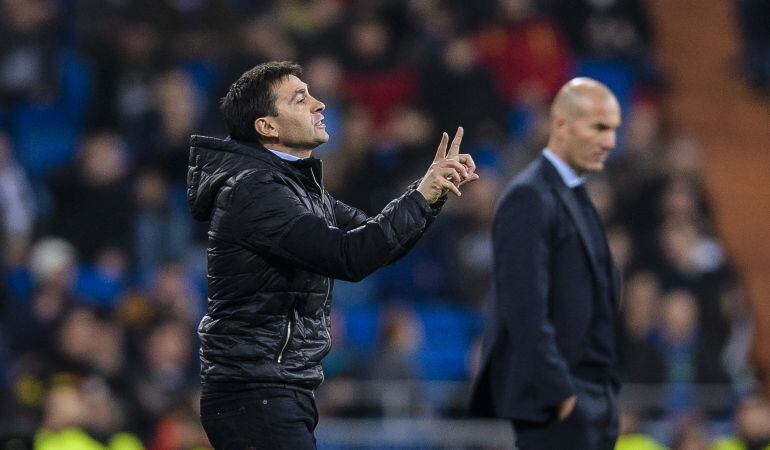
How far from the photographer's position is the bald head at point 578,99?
210 inches

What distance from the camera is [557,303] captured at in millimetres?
5113

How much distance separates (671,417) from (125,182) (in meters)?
3.94

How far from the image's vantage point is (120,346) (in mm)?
8445

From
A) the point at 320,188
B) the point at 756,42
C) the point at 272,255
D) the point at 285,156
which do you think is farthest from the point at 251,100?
the point at 756,42

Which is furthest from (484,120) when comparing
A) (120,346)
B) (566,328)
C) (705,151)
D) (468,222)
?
(566,328)

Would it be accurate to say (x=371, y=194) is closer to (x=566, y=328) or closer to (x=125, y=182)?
(x=125, y=182)

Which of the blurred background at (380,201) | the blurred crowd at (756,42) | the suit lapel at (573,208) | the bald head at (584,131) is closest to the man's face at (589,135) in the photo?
the bald head at (584,131)

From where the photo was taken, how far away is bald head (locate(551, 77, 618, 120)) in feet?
17.5

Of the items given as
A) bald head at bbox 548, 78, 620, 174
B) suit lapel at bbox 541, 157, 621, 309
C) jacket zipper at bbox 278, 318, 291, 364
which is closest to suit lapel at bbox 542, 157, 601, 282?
suit lapel at bbox 541, 157, 621, 309

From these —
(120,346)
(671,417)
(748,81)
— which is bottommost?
(671,417)

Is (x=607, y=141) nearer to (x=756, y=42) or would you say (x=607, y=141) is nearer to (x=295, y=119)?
(x=295, y=119)

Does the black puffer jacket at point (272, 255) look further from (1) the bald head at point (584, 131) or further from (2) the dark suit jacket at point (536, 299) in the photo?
(1) the bald head at point (584, 131)

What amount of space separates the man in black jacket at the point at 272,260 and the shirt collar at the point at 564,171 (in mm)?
1221

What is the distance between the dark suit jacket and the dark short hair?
1.19 metres
